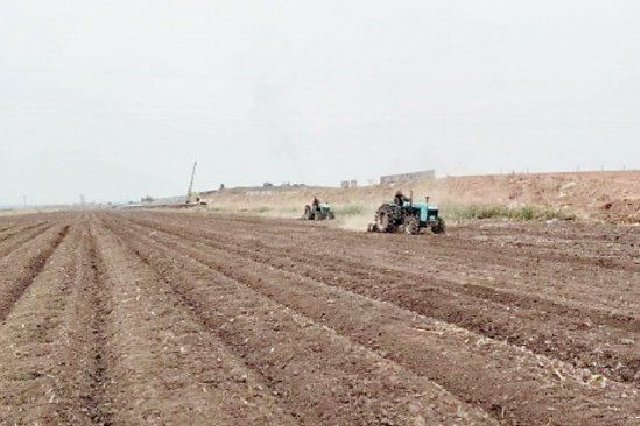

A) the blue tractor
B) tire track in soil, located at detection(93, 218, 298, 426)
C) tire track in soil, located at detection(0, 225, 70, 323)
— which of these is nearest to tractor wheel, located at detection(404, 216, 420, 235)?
the blue tractor

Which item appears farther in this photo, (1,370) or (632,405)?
(1,370)

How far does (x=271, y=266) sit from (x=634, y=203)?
2284 cm

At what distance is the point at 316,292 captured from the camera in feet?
40.3

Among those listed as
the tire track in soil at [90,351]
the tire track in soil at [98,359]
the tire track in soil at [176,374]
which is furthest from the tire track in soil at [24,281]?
the tire track in soil at [176,374]

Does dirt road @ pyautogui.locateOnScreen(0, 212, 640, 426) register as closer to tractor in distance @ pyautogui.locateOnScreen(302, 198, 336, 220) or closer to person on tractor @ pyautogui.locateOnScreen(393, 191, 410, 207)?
person on tractor @ pyautogui.locateOnScreen(393, 191, 410, 207)

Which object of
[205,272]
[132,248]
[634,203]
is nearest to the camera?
[205,272]

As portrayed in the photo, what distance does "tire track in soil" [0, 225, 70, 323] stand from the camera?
11836mm

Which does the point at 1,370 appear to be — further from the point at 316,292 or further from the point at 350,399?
the point at 316,292

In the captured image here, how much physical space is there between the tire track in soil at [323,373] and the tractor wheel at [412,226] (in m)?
15.4

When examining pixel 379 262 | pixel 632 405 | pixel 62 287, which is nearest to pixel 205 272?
pixel 62 287

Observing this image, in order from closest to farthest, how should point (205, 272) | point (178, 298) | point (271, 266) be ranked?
point (178, 298)
point (205, 272)
point (271, 266)

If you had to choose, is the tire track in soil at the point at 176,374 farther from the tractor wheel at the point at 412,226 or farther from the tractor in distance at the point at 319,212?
the tractor in distance at the point at 319,212

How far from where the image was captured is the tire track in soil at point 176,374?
19.6 ft

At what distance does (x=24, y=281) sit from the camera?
14773 millimetres
